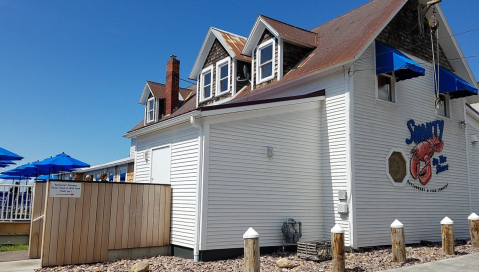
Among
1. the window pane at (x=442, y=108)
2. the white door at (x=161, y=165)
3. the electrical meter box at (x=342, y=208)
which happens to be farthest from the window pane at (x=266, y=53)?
the window pane at (x=442, y=108)

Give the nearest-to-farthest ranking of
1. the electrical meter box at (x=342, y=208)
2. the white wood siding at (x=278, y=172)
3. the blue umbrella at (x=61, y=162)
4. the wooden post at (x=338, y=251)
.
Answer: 1. the wooden post at (x=338, y=251)
2. the white wood siding at (x=278, y=172)
3. the electrical meter box at (x=342, y=208)
4. the blue umbrella at (x=61, y=162)

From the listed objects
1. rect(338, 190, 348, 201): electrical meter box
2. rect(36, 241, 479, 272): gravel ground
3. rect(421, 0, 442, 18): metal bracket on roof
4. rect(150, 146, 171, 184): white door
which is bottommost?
rect(36, 241, 479, 272): gravel ground

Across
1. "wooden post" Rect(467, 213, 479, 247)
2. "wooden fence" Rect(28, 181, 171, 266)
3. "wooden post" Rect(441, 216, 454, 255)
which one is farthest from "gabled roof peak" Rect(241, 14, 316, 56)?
"wooden post" Rect(467, 213, 479, 247)

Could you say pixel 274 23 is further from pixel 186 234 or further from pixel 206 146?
pixel 186 234

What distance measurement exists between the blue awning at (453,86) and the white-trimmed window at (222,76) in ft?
26.6

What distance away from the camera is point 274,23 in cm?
1484

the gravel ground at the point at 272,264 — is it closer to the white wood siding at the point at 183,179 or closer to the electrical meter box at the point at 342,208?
the white wood siding at the point at 183,179

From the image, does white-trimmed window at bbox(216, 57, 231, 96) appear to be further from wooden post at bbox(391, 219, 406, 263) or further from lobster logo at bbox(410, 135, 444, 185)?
wooden post at bbox(391, 219, 406, 263)

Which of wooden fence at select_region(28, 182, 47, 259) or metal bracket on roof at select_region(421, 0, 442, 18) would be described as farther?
metal bracket on roof at select_region(421, 0, 442, 18)

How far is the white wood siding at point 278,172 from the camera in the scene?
10453 mm

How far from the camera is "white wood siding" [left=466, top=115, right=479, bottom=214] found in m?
15.4

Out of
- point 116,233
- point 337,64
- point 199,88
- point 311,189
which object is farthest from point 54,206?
point 199,88

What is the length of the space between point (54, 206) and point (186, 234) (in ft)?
10.6

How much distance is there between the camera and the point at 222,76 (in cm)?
1759
